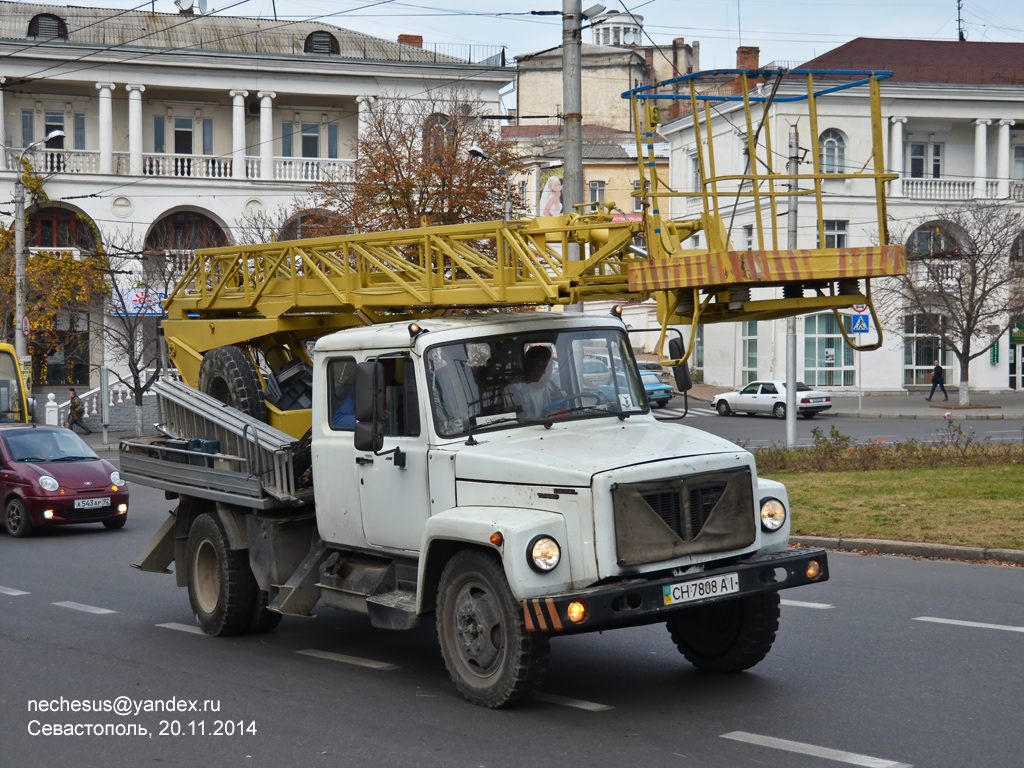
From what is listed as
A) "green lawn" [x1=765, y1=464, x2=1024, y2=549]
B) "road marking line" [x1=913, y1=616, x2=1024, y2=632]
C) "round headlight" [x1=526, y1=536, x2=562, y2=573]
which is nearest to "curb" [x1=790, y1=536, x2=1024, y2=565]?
"green lawn" [x1=765, y1=464, x2=1024, y2=549]

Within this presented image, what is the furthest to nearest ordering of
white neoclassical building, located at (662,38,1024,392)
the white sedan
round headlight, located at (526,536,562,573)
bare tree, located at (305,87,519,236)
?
white neoclassical building, located at (662,38,1024,392)
the white sedan
bare tree, located at (305,87,519,236)
round headlight, located at (526,536,562,573)

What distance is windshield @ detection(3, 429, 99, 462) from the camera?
57.7 ft

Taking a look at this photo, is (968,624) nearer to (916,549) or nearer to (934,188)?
(916,549)

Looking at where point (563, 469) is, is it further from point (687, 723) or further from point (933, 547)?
point (933, 547)

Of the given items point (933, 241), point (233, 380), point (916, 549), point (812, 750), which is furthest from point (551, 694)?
point (933, 241)

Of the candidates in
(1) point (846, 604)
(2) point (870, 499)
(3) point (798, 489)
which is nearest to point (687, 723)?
(1) point (846, 604)

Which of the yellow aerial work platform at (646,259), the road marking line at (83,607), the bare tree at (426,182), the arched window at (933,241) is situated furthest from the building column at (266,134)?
the yellow aerial work platform at (646,259)

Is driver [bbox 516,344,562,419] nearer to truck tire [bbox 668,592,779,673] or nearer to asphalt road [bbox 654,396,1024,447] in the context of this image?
truck tire [bbox 668,592,779,673]

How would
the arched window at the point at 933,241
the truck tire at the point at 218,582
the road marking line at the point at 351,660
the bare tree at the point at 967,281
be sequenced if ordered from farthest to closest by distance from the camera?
the arched window at the point at 933,241, the bare tree at the point at 967,281, the truck tire at the point at 218,582, the road marking line at the point at 351,660

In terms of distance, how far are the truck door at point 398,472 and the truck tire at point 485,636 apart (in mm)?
587

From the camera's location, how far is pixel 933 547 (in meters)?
12.9

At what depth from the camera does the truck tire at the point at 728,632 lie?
24.6 feet

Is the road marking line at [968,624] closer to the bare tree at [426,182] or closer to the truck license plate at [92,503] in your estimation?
the truck license plate at [92,503]

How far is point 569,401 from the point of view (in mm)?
7727
